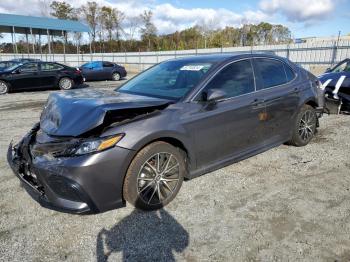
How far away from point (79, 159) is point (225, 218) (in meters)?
1.59

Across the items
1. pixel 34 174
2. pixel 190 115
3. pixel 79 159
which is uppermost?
pixel 190 115

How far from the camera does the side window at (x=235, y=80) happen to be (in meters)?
4.11

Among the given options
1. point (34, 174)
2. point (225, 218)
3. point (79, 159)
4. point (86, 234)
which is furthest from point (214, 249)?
point (34, 174)

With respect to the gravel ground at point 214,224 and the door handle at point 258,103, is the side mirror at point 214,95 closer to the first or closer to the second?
the door handle at point 258,103

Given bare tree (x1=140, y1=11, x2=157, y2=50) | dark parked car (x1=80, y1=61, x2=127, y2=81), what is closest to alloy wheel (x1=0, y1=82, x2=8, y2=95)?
dark parked car (x1=80, y1=61, x2=127, y2=81)

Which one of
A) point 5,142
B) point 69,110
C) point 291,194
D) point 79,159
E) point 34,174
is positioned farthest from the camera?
point 5,142

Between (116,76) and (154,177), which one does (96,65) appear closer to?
Result: (116,76)

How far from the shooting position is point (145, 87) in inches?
177

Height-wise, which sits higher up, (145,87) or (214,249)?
(145,87)

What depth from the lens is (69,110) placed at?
3572 millimetres

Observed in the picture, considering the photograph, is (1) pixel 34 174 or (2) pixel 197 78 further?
(2) pixel 197 78

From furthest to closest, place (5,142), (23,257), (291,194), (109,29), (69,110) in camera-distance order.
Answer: (109,29) → (5,142) → (291,194) → (69,110) → (23,257)

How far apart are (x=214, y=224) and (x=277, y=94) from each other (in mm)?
2384

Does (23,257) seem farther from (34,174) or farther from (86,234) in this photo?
(34,174)
